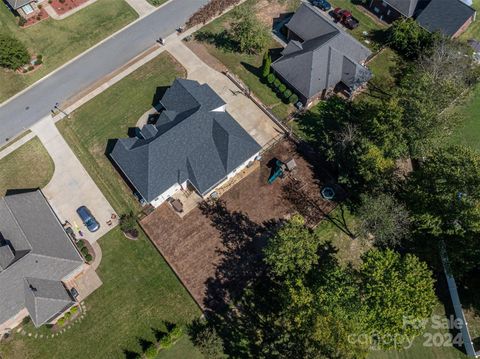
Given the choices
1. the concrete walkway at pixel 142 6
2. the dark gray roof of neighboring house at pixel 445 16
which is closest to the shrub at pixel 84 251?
the concrete walkway at pixel 142 6

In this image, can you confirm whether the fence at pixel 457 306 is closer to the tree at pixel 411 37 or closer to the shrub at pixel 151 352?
the shrub at pixel 151 352

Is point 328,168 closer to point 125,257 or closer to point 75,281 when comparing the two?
point 125,257

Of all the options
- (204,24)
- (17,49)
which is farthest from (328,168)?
(17,49)

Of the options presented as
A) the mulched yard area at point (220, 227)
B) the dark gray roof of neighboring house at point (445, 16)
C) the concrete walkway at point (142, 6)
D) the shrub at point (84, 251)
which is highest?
the concrete walkway at point (142, 6)

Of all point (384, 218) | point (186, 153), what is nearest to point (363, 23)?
point (384, 218)

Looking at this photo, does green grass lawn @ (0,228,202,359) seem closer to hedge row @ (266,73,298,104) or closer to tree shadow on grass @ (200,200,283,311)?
tree shadow on grass @ (200,200,283,311)

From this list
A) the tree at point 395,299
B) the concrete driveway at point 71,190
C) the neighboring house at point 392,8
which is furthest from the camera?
the neighboring house at point 392,8
